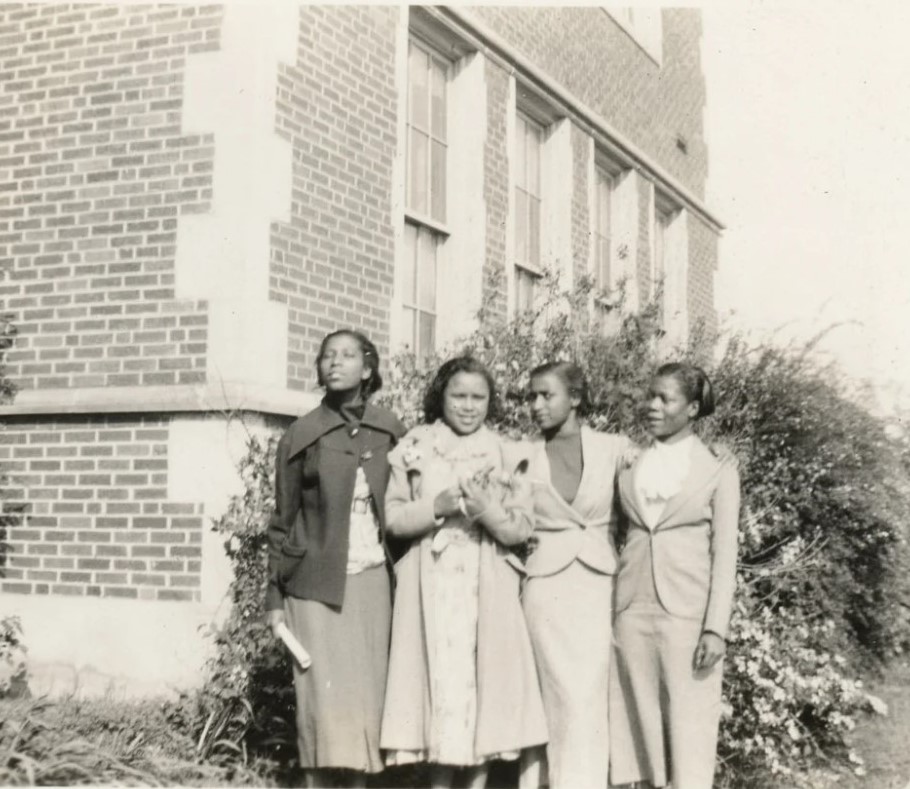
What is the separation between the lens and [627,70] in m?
11.6

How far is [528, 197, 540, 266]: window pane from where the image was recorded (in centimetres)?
982

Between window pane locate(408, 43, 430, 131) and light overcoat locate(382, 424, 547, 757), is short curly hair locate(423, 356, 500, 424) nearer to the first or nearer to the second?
light overcoat locate(382, 424, 547, 757)

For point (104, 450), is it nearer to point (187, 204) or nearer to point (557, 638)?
point (187, 204)

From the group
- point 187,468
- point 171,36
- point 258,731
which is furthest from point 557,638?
point 171,36

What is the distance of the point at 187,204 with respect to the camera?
19.6 feet

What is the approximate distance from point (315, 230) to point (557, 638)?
10.2 ft

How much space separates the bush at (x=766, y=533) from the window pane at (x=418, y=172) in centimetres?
129

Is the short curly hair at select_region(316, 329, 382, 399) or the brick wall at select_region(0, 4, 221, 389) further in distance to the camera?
the brick wall at select_region(0, 4, 221, 389)

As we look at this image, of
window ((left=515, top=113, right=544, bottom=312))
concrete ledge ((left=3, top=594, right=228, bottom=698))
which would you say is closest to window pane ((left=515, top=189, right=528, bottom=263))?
window ((left=515, top=113, right=544, bottom=312))

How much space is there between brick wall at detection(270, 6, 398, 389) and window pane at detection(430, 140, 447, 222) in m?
1.14

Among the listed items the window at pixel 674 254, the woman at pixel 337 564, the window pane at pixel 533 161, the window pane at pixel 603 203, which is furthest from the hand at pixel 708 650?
the window at pixel 674 254

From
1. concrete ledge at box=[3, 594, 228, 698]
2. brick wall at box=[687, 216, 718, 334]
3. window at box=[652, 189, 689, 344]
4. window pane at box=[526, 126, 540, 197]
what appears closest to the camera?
concrete ledge at box=[3, 594, 228, 698]

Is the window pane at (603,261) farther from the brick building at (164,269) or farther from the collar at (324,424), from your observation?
the collar at (324,424)

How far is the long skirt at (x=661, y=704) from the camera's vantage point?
4.02 metres
